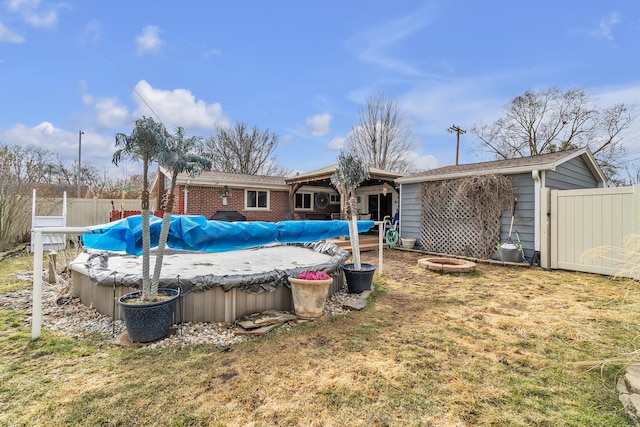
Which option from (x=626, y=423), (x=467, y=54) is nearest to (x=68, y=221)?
(x=626, y=423)

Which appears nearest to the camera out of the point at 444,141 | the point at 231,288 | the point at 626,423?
the point at 626,423

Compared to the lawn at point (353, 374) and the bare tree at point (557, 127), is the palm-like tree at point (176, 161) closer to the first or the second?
the lawn at point (353, 374)

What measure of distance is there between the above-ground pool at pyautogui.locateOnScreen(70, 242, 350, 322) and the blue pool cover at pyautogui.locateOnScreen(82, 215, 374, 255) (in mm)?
354

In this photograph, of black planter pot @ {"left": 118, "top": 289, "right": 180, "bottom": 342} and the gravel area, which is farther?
the gravel area

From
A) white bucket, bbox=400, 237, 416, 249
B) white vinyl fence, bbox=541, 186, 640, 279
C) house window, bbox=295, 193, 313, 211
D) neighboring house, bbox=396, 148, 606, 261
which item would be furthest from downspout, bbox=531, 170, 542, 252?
house window, bbox=295, 193, 313, 211

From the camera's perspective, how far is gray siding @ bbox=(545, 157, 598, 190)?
7.68 meters

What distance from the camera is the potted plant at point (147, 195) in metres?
2.91

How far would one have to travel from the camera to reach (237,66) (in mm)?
10141

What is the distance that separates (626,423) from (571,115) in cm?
2170

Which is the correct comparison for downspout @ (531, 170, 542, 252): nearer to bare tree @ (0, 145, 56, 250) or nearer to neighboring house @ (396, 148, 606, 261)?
neighboring house @ (396, 148, 606, 261)

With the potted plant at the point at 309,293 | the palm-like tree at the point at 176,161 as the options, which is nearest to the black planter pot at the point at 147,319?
the palm-like tree at the point at 176,161

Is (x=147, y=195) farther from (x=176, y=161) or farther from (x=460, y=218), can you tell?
(x=460, y=218)

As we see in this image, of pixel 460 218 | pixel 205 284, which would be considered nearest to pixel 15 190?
pixel 205 284

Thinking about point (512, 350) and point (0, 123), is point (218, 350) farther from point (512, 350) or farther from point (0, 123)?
point (0, 123)
